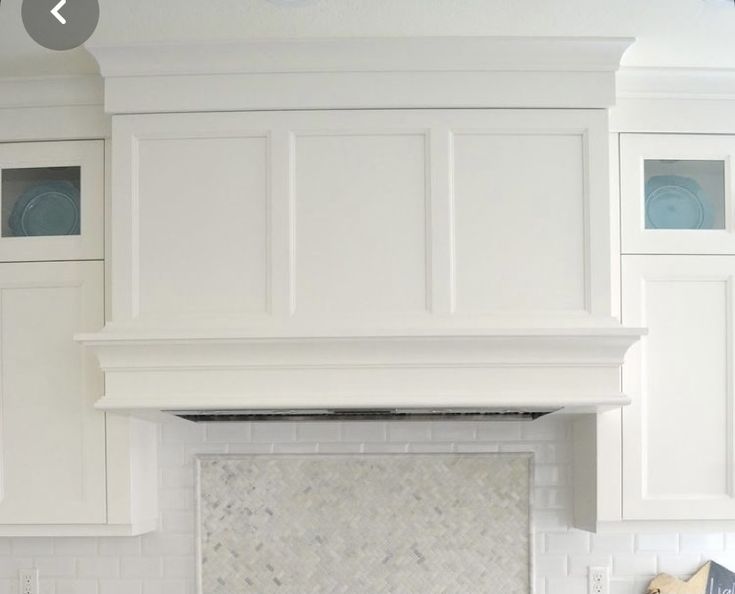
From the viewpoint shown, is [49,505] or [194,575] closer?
[49,505]

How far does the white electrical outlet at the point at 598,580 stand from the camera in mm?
3416

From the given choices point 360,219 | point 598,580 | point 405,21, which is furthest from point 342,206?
point 598,580

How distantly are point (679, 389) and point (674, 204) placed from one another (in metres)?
0.51

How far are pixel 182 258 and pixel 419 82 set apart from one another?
767 millimetres

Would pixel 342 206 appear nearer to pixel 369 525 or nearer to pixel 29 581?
pixel 369 525

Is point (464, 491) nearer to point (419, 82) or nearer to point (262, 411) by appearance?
point (262, 411)

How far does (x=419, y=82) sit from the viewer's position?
2.97 metres

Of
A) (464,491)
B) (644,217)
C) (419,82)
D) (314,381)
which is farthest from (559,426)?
(419,82)

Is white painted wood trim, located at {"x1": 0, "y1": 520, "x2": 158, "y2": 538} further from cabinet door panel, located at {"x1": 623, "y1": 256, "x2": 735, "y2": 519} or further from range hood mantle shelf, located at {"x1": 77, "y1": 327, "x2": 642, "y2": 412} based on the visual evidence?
cabinet door panel, located at {"x1": 623, "y1": 256, "x2": 735, "y2": 519}

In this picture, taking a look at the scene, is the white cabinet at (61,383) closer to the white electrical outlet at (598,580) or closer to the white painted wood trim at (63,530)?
the white painted wood trim at (63,530)

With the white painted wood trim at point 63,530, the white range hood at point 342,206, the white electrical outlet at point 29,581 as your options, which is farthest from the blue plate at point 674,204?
the white electrical outlet at point 29,581

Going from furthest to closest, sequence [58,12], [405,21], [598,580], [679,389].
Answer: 1. [598,580]
2. [679,389]
3. [405,21]
4. [58,12]

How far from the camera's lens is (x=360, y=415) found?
10.5 feet

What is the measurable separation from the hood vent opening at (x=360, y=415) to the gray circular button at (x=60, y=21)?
0.99 m
